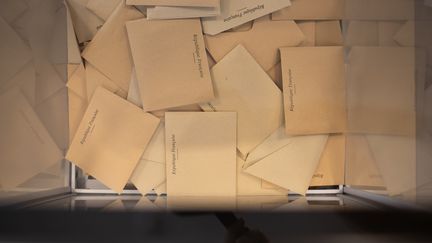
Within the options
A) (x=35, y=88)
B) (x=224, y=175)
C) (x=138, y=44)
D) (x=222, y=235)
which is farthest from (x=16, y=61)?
(x=222, y=235)

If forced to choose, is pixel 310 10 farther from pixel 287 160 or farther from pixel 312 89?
pixel 287 160

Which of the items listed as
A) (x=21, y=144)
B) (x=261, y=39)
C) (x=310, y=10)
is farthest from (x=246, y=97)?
(x=21, y=144)

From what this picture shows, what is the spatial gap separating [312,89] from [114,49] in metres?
0.50

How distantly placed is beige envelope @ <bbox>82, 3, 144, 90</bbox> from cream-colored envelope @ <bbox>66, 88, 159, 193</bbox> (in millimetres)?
62

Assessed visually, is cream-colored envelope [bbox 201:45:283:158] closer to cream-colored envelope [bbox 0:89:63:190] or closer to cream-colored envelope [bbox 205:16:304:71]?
cream-colored envelope [bbox 205:16:304:71]

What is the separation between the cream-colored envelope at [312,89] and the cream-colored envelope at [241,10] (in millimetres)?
106

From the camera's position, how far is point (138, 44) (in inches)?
35.9

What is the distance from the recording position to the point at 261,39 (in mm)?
940

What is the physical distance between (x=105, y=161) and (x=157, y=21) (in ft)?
1.19

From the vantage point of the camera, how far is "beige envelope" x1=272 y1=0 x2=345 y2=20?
0.94m

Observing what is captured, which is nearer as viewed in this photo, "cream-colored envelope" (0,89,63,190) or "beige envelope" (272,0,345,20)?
"cream-colored envelope" (0,89,63,190)

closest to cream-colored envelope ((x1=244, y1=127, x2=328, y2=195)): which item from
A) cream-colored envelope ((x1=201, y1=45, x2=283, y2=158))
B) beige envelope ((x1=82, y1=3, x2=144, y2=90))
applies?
cream-colored envelope ((x1=201, y1=45, x2=283, y2=158))

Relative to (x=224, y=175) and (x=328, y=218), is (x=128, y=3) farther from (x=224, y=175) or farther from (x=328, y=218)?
(x=328, y=218)

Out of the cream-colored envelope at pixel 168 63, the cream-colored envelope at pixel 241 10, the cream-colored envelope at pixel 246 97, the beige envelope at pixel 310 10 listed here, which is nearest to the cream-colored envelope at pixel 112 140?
the cream-colored envelope at pixel 168 63
